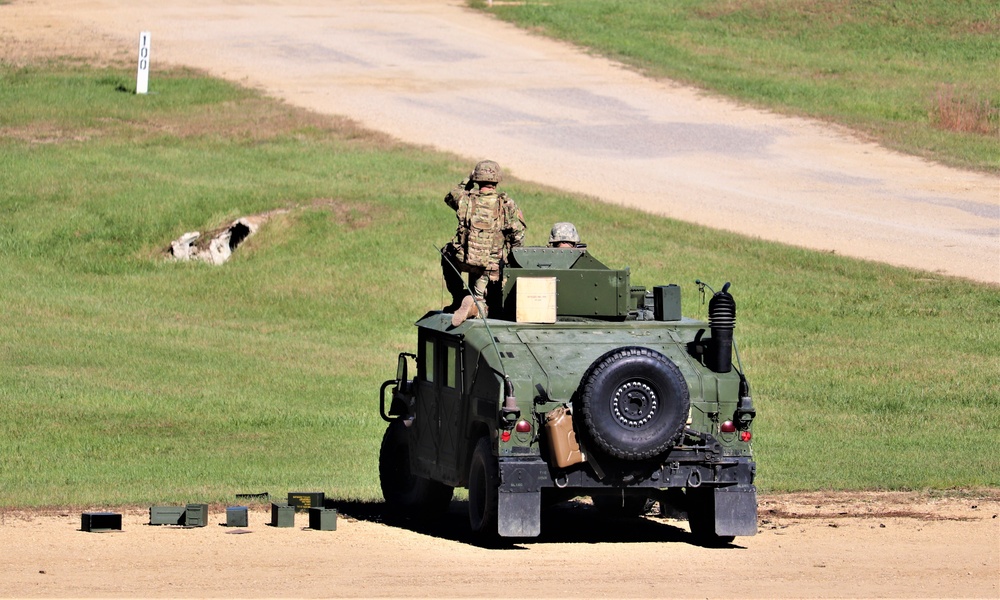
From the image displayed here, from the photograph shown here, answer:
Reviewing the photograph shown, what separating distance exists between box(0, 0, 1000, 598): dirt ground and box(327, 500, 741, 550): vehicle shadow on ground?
5 centimetres

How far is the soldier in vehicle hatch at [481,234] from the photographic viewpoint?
15852 millimetres

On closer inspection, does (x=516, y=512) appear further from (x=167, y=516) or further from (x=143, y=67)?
(x=143, y=67)

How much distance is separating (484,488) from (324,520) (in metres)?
1.61

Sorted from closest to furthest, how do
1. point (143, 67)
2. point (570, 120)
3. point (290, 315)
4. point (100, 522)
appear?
point (100, 522), point (290, 315), point (570, 120), point (143, 67)

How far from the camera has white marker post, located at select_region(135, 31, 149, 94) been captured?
4222 cm

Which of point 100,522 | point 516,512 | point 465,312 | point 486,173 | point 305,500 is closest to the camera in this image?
point 516,512

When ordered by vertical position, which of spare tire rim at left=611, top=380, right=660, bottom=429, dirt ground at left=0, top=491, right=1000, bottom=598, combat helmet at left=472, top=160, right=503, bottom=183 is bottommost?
dirt ground at left=0, top=491, right=1000, bottom=598

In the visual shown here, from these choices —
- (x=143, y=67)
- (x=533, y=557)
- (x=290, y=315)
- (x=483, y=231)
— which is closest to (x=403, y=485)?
(x=483, y=231)

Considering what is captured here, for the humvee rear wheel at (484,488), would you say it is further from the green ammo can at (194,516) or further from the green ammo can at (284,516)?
the green ammo can at (194,516)

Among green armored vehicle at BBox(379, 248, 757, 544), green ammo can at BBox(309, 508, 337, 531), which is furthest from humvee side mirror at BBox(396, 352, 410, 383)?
green ammo can at BBox(309, 508, 337, 531)

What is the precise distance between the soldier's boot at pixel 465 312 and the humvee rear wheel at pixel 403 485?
5.65 ft

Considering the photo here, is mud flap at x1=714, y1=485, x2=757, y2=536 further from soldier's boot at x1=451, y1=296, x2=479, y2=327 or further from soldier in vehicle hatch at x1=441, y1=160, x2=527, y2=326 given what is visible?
soldier in vehicle hatch at x1=441, y1=160, x2=527, y2=326

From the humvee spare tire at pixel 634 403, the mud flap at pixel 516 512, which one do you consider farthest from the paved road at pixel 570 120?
the mud flap at pixel 516 512

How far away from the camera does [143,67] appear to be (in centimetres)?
4241
